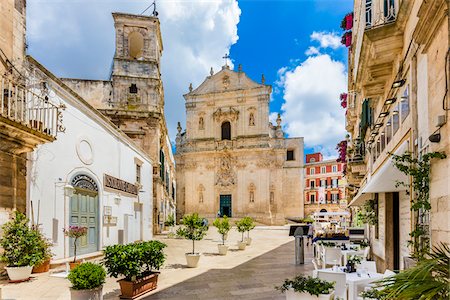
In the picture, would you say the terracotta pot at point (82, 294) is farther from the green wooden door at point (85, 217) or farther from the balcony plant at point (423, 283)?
the green wooden door at point (85, 217)

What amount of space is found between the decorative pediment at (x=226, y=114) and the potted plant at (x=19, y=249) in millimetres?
34370

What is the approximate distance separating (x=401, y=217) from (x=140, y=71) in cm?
1861

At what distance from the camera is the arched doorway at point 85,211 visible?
11359 mm

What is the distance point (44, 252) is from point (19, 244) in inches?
31.6

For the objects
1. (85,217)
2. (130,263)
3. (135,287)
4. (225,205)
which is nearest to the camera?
(130,263)

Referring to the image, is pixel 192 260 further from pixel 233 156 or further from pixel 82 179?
pixel 233 156

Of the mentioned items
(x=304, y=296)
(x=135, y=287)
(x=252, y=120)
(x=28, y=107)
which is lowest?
(x=135, y=287)

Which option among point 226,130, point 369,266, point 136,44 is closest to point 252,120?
point 226,130

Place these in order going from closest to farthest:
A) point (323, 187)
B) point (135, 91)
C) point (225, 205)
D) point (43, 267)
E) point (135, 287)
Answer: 1. point (135, 287)
2. point (43, 267)
3. point (135, 91)
4. point (225, 205)
5. point (323, 187)

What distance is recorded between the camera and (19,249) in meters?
8.39

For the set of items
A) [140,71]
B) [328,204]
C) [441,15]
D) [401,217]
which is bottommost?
[328,204]

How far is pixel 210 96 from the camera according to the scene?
141ft

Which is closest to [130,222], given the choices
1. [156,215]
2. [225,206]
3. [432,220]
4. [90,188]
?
[90,188]

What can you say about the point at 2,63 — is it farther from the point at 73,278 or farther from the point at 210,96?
the point at 210,96
